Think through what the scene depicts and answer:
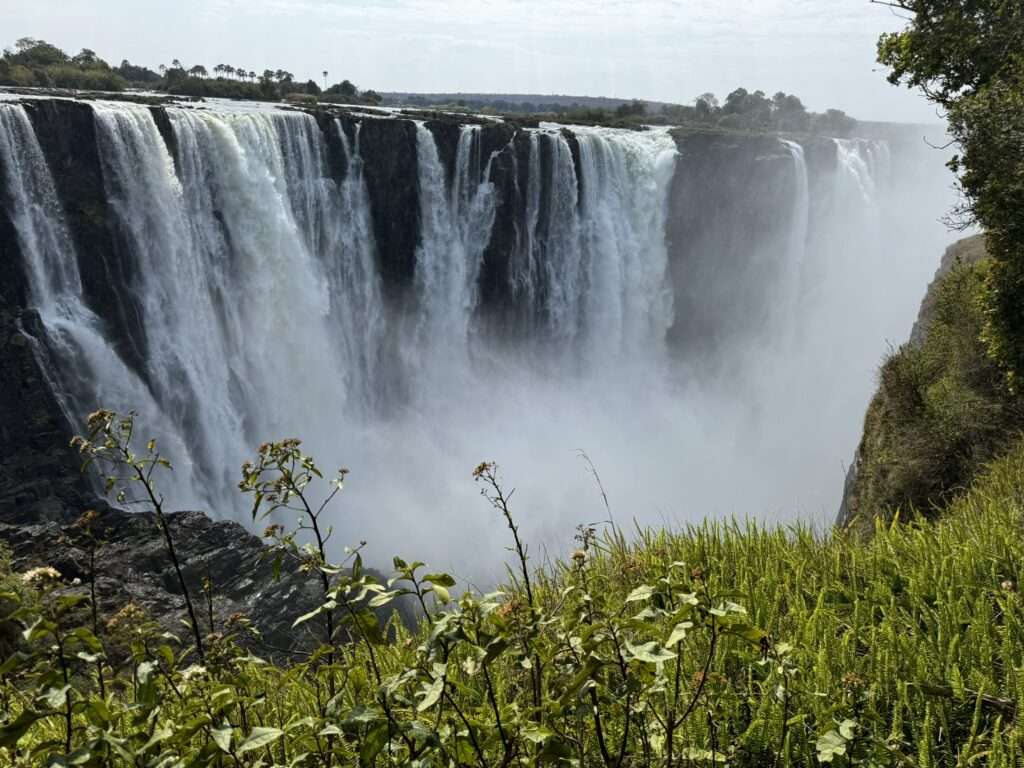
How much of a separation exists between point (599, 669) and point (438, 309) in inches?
975

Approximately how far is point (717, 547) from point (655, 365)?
28.5m

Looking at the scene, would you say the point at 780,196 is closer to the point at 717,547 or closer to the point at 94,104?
the point at 94,104

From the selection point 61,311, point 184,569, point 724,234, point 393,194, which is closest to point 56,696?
point 184,569

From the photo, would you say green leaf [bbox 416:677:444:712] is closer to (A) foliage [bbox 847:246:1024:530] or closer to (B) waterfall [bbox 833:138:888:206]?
(A) foliage [bbox 847:246:1024:530]

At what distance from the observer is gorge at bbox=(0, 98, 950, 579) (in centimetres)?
1780

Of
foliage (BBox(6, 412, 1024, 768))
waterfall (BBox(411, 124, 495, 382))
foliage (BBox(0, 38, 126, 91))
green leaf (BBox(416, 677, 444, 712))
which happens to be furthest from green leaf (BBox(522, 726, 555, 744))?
foliage (BBox(0, 38, 126, 91))

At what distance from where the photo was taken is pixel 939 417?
916 cm

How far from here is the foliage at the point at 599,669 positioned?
1.50 metres

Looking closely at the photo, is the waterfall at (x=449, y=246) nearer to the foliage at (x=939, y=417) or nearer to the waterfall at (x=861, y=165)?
the foliage at (x=939, y=417)

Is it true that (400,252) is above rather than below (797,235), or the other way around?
below

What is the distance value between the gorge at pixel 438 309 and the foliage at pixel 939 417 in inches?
406

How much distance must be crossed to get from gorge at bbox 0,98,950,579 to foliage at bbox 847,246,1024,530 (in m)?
10.3

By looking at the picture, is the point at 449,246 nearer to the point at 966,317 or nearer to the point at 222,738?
the point at 966,317

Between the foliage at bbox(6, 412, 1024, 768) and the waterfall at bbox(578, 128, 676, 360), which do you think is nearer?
the foliage at bbox(6, 412, 1024, 768)
